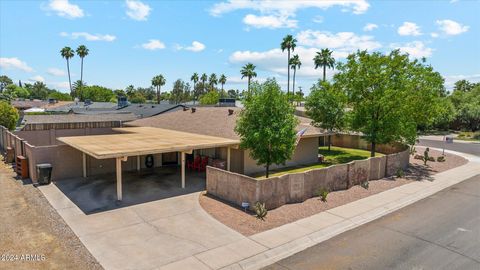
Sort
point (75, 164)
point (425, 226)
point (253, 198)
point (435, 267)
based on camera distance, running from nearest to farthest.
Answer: point (435, 267) → point (425, 226) → point (253, 198) → point (75, 164)

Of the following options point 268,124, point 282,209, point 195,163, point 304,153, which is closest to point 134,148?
point 195,163

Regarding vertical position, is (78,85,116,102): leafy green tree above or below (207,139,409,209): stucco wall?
above

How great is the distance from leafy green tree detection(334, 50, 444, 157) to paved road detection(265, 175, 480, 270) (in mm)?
9203

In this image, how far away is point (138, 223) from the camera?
12.0 m

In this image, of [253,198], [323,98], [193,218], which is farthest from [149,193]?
[323,98]

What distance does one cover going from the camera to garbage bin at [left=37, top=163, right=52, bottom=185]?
16.8 metres

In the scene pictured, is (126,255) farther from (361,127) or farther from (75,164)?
(361,127)

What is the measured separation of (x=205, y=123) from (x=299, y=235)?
15081 millimetres

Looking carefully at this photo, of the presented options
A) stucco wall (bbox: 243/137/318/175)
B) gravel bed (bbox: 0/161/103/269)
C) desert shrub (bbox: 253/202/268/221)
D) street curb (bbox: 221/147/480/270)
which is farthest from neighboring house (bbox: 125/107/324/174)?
gravel bed (bbox: 0/161/103/269)

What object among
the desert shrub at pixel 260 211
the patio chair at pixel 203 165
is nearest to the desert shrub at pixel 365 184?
the desert shrub at pixel 260 211

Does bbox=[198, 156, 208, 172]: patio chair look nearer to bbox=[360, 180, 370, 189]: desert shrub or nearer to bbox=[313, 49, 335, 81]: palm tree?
bbox=[360, 180, 370, 189]: desert shrub

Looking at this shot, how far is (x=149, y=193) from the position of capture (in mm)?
15852

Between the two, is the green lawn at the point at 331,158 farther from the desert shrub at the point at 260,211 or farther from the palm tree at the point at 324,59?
the palm tree at the point at 324,59

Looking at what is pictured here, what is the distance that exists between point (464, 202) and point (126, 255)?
52.6 ft
